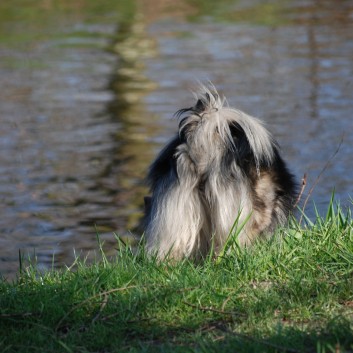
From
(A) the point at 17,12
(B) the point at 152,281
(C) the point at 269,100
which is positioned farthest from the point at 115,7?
(B) the point at 152,281

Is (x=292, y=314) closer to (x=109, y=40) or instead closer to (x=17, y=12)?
(x=109, y=40)

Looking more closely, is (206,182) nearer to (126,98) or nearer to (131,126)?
(131,126)

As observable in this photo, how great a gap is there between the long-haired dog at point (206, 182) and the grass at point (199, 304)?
0.25m

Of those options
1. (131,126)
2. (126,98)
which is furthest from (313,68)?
(131,126)

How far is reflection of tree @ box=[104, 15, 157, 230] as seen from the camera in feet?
33.3

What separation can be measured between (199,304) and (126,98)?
9688 mm

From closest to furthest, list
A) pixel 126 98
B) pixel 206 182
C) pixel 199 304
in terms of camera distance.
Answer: pixel 199 304, pixel 206 182, pixel 126 98

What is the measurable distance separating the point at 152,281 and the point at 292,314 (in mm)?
871

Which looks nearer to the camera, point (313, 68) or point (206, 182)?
point (206, 182)

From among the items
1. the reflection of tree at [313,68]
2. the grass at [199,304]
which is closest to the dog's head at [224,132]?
the grass at [199,304]

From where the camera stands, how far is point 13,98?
14.8m

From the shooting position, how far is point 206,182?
5918 mm

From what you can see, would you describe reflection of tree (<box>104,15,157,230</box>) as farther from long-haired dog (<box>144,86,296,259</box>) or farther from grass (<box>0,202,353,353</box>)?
grass (<box>0,202,353,353</box>)

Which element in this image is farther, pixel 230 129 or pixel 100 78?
pixel 100 78
